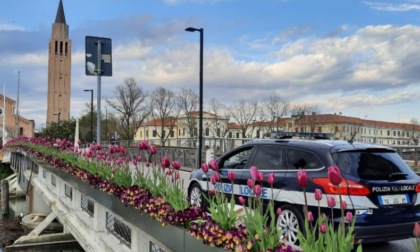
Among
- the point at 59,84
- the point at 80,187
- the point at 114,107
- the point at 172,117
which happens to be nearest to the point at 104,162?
the point at 80,187

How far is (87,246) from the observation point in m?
9.35

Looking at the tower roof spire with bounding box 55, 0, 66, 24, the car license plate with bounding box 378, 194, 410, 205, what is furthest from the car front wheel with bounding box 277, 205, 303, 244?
the tower roof spire with bounding box 55, 0, 66, 24

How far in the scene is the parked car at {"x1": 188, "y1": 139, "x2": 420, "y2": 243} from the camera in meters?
5.84

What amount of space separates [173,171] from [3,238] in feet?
56.5

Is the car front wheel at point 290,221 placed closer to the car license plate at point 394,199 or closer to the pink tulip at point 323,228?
the car license plate at point 394,199

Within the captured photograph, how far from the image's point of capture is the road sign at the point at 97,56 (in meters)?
10.5

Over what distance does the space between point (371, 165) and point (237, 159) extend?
115 inches

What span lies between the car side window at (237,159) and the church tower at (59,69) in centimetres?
10573

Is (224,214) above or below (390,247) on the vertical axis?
above

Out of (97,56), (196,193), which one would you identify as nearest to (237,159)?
(196,193)

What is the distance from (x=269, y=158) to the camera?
24.1ft

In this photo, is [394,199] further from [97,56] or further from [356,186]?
[97,56]

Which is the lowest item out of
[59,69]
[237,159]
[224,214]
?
[224,214]

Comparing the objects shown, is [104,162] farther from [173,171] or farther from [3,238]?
[3,238]
